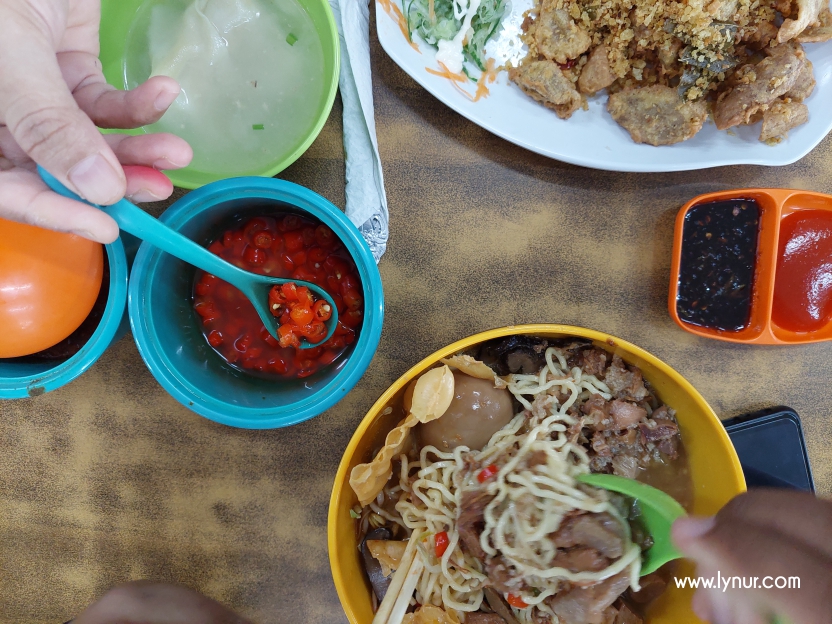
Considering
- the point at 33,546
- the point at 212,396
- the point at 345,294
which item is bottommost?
the point at 33,546

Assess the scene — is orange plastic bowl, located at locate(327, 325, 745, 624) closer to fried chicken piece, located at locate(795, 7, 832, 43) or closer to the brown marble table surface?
the brown marble table surface

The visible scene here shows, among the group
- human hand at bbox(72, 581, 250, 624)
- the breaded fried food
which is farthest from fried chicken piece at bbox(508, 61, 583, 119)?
human hand at bbox(72, 581, 250, 624)

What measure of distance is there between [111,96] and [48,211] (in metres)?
0.39

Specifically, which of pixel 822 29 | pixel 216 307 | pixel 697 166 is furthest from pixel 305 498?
pixel 822 29

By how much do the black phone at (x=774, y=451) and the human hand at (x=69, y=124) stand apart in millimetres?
1631

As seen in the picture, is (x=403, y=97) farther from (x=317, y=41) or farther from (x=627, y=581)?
(x=627, y=581)

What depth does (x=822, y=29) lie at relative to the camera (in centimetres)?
137

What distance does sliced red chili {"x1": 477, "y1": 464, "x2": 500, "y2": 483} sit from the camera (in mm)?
1321

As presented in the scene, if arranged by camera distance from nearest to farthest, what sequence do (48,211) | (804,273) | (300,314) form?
1. (48,211)
2. (300,314)
3. (804,273)

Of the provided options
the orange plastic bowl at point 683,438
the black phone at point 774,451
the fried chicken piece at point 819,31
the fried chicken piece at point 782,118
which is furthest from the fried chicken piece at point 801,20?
the black phone at point 774,451

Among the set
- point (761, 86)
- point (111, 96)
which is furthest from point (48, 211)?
point (761, 86)

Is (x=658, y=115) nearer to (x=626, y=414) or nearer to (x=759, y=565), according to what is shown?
(x=626, y=414)

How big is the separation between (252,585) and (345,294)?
0.92 metres

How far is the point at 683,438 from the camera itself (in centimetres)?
139
